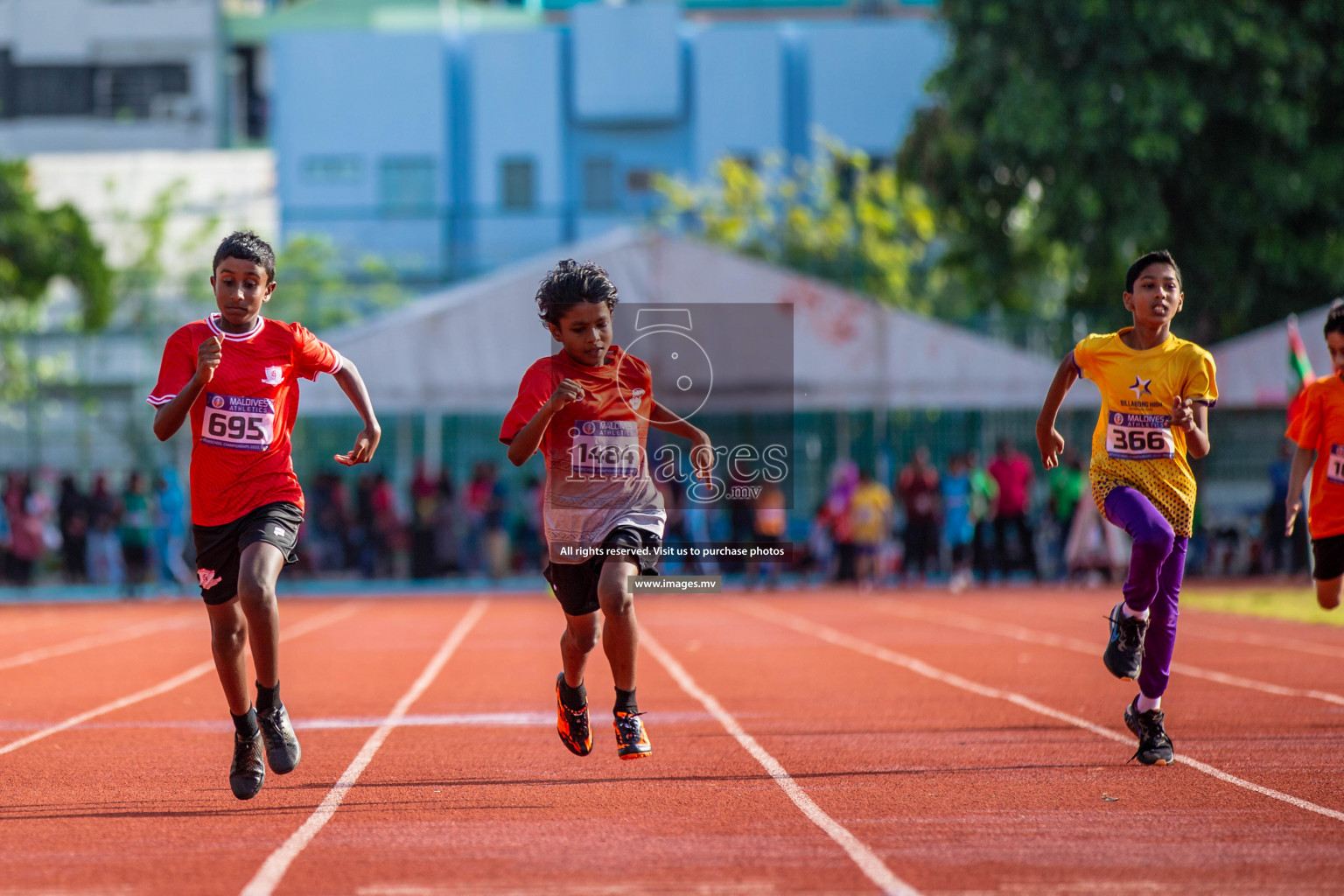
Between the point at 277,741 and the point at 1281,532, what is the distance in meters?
18.9

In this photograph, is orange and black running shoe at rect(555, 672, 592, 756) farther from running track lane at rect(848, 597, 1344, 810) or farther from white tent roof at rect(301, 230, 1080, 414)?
white tent roof at rect(301, 230, 1080, 414)

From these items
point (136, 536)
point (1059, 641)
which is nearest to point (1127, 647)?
point (1059, 641)

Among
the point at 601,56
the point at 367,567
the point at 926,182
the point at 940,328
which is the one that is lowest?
the point at 367,567

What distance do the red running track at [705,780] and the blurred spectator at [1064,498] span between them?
27.5 ft

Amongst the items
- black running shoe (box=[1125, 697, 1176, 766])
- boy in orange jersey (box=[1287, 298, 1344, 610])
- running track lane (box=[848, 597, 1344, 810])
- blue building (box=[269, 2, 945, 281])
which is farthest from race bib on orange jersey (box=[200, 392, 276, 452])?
blue building (box=[269, 2, 945, 281])

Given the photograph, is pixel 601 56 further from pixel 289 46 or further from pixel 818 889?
pixel 818 889

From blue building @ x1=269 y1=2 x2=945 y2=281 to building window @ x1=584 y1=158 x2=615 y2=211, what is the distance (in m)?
0.27

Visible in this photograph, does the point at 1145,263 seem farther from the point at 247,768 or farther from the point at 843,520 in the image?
the point at 843,520

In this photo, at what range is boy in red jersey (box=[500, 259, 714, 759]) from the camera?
249 inches

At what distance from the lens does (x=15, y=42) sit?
160 ft

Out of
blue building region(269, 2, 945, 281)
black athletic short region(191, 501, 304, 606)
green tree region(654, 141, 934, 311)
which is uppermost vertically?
blue building region(269, 2, 945, 281)

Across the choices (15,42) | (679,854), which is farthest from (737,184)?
(679,854)

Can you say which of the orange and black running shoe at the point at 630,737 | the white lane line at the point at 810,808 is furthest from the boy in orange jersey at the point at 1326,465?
the orange and black running shoe at the point at 630,737

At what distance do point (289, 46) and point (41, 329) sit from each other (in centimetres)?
1288
